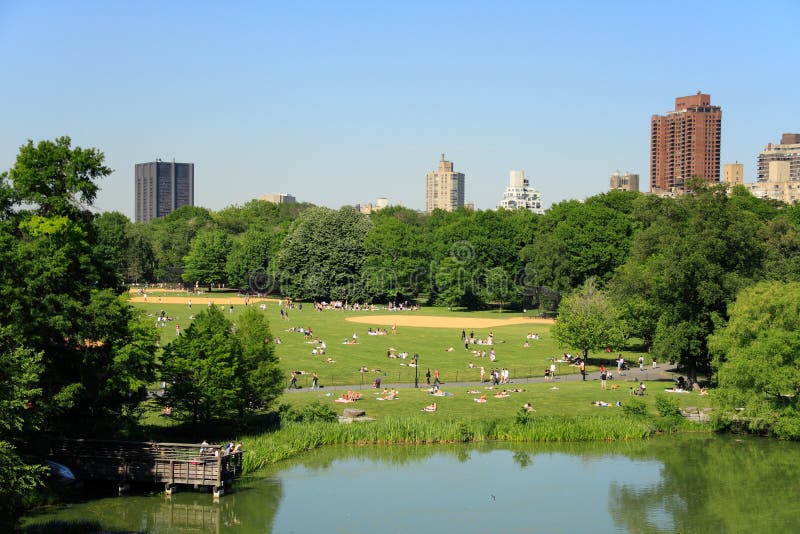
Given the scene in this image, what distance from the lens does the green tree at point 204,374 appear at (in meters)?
41.6

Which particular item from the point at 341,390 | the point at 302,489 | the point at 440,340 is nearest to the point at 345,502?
the point at 302,489

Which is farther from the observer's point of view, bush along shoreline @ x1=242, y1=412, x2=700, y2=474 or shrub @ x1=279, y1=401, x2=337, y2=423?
shrub @ x1=279, y1=401, x2=337, y2=423

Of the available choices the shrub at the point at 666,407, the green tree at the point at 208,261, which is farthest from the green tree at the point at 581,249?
the shrub at the point at 666,407

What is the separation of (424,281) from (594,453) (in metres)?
69.2

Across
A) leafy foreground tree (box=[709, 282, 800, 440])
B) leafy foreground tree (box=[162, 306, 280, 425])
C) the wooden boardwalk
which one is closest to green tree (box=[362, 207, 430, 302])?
leafy foreground tree (box=[709, 282, 800, 440])

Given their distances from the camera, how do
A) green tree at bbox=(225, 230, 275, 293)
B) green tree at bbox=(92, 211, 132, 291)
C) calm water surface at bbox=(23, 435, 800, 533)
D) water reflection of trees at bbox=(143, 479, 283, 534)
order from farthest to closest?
green tree at bbox=(225, 230, 275, 293) → green tree at bbox=(92, 211, 132, 291) → calm water surface at bbox=(23, 435, 800, 533) → water reflection of trees at bbox=(143, 479, 283, 534)

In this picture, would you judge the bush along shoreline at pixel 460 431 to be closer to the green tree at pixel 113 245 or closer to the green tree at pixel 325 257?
the green tree at pixel 113 245

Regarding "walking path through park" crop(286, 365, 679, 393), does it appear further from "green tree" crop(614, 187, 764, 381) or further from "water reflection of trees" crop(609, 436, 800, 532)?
"water reflection of trees" crop(609, 436, 800, 532)

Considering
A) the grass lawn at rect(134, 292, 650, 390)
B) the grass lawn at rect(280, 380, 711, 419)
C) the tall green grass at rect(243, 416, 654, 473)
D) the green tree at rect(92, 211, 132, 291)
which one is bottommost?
the tall green grass at rect(243, 416, 654, 473)

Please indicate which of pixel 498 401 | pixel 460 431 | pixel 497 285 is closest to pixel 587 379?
pixel 498 401

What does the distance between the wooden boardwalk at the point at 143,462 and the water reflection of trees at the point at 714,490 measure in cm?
1555

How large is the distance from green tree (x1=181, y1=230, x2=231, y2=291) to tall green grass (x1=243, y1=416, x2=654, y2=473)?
89.5 m

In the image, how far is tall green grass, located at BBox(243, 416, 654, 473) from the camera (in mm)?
43625

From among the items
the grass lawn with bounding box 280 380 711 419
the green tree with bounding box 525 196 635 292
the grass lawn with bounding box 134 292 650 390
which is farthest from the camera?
the green tree with bounding box 525 196 635 292
